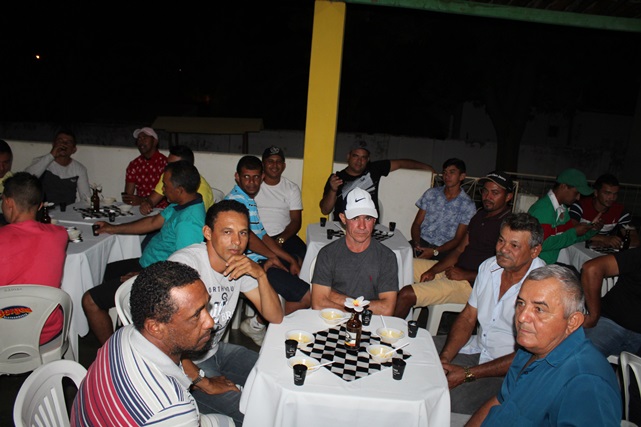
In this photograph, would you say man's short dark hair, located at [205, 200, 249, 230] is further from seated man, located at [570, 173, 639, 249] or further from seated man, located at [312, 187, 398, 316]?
seated man, located at [570, 173, 639, 249]

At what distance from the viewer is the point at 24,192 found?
3.22m

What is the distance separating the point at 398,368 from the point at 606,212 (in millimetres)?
4646

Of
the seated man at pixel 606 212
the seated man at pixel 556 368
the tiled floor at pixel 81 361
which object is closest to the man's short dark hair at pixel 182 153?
the tiled floor at pixel 81 361

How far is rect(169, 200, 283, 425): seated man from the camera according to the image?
271 centimetres

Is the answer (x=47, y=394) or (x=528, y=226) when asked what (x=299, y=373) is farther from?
(x=528, y=226)

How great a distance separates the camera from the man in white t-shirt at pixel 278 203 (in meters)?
5.34

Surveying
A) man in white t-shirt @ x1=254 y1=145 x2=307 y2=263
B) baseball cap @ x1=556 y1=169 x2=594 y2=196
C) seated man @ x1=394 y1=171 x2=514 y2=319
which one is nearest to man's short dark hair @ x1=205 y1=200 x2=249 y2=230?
seated man @ x1=394 y1=171 x2=514 y2=319

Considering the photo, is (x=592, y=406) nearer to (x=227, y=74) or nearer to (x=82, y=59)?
(x=227, y=74)

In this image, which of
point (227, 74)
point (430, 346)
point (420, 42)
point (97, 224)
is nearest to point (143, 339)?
point (430, 346)

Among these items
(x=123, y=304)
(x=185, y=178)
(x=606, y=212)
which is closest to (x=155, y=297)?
(x=123, y=304)

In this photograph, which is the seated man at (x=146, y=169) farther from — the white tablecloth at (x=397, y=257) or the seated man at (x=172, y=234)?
the white tablecloth at (x=397, y=257)

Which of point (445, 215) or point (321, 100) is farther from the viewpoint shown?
point (321, 100)

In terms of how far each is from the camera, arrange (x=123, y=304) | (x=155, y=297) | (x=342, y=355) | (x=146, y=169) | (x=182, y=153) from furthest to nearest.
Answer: (x=146, y=169)
(x=182, y=153)
(x=123, y=304)
(x=342, y=355)
(x=155, y=297)

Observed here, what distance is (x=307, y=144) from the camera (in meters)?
6.54
